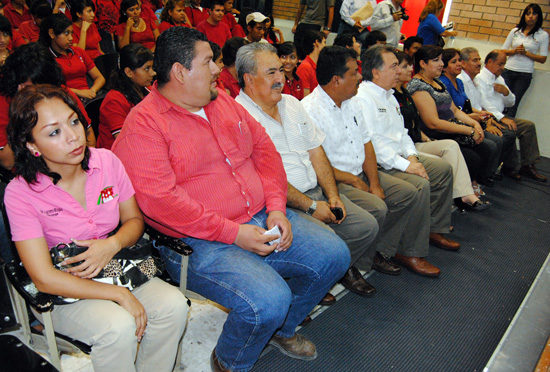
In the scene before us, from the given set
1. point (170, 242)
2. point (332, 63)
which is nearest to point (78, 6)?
point (332, 63)

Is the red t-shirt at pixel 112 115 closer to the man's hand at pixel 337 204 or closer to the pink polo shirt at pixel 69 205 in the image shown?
the pink polo shirt at pixel 69 205

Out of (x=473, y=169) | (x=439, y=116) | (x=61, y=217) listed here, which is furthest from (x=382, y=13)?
(x=61, y=217)

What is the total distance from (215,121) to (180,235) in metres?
0.52

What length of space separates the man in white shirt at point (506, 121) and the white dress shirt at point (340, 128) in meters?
2.60

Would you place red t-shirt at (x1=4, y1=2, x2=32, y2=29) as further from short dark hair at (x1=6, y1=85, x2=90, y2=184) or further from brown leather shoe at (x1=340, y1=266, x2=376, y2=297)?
brown leather shoe at (x1=340, y1=266, x2=376, y2=297)

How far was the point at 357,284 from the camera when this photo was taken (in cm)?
239

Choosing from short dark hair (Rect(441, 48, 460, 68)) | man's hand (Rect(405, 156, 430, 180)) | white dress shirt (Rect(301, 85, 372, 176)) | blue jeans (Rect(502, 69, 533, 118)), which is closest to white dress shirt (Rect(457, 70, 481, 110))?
short dark hair (Rect(441, 48, 460, 68))

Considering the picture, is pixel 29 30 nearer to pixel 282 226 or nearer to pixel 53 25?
pixel 53 25

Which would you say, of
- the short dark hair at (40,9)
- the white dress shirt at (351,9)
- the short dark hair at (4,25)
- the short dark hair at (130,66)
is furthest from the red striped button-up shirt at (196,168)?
the white dress shirt at (351,9)

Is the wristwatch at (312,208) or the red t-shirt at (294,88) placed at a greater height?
the red t-shirt at (294,88)

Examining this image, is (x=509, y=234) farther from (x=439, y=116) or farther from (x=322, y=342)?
(x=322, y=342)

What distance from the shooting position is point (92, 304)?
1332mm

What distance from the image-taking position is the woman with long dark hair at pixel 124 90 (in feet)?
8.13

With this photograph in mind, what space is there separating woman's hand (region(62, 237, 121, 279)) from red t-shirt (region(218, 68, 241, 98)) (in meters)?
2.20
